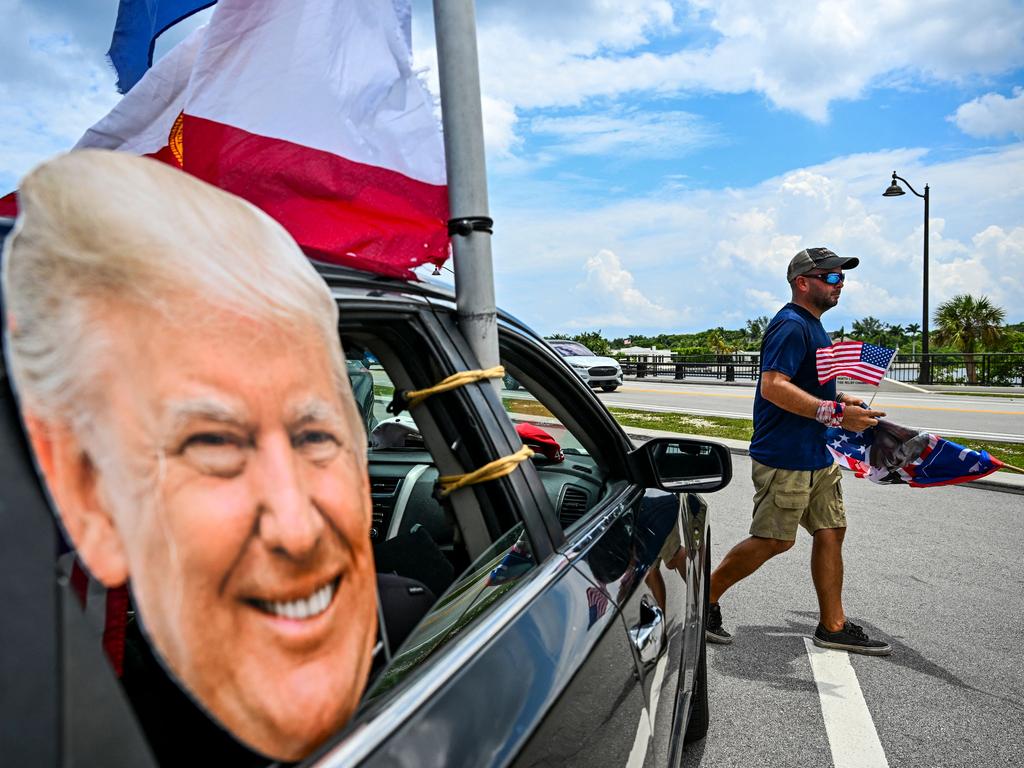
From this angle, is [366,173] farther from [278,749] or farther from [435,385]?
[278,749]

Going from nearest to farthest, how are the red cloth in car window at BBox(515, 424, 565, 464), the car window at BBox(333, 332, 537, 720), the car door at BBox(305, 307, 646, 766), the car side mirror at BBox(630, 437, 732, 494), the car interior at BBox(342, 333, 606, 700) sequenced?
the car door at BBox(305, 307, 646, 766), the car window at BBox(333, 332, 537, 720), the car interior at BBox(342, 333, 606, 700), the red cloth in car window at BBox(515, 424, 565, 464), the car side mirror at BBox(630, 437, 732, 494)

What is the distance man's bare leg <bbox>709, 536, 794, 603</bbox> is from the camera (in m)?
4.04

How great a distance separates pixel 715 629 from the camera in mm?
4246

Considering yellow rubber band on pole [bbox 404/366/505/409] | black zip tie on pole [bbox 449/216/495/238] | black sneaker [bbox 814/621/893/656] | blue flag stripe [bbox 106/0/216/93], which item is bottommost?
black sneaker [bbox 814/621/893/656]

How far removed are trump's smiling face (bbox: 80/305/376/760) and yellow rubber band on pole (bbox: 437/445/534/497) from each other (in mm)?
670

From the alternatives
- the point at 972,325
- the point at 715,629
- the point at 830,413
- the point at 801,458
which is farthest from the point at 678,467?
the point at 972,325

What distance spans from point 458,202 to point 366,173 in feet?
0.74

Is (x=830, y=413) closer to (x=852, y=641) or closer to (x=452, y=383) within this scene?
(x=852, y=641)

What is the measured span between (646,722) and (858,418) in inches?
94.1

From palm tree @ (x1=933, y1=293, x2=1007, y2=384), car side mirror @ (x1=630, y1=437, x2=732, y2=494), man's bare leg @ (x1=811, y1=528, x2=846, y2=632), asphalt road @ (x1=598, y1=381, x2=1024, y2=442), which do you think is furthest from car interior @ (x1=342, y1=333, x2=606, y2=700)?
palm tree @ (x1=933, y1=293, x2=1007, y2=384)

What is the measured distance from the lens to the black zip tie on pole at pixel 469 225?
6.12ft

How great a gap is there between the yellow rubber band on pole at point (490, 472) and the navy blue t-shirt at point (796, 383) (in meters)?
2.51

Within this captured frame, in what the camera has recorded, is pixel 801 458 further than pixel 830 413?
Yes

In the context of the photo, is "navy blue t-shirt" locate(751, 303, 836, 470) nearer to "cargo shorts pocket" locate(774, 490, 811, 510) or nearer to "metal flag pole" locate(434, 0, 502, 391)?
"cargo shorts pocket" locate(774, 490, 811, 510)
